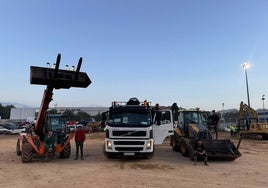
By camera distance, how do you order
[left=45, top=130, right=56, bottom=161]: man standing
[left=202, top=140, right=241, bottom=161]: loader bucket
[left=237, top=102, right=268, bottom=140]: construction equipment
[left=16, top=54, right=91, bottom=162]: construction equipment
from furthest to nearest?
[left=237, top=102, right=268, bottom=140]: construction equipment
[left=45, top=130, right=56, bottom=161]: man standing
[left=202, top=140, right=241, bottom=161]: loader bucket
[left=16, top=54, right=91, bottom=162]: construction equipment

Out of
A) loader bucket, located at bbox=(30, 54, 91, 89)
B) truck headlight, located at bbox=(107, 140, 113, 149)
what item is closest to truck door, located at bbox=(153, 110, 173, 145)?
truck headlight, located at bbox=(107, 140, 113, 149)

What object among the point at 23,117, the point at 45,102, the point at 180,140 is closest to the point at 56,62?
the point at 45,102

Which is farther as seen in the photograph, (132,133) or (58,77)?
(132,133)

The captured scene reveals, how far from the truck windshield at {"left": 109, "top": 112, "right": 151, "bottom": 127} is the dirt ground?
6.26 feet

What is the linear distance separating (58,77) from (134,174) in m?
5.92

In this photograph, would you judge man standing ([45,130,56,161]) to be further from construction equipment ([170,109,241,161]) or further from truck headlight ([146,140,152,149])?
construction equipment ([170,109,241,161])

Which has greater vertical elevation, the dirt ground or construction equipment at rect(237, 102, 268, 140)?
construction equipment at rect(237, 102, 268, 140)

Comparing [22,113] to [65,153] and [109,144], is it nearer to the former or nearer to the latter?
[65,153]

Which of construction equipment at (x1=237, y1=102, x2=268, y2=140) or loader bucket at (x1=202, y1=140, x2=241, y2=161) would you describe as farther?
construction equipment at (x1=237, y1=102, x2=268, y2=140)

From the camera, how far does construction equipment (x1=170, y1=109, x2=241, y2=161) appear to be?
15.6 m

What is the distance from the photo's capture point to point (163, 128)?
59.6 feet

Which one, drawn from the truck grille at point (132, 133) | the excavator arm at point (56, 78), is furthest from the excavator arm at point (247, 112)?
the excavator arm at point (56, 78)

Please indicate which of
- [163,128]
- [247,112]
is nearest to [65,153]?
[163,128]

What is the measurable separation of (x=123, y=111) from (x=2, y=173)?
6249mm
